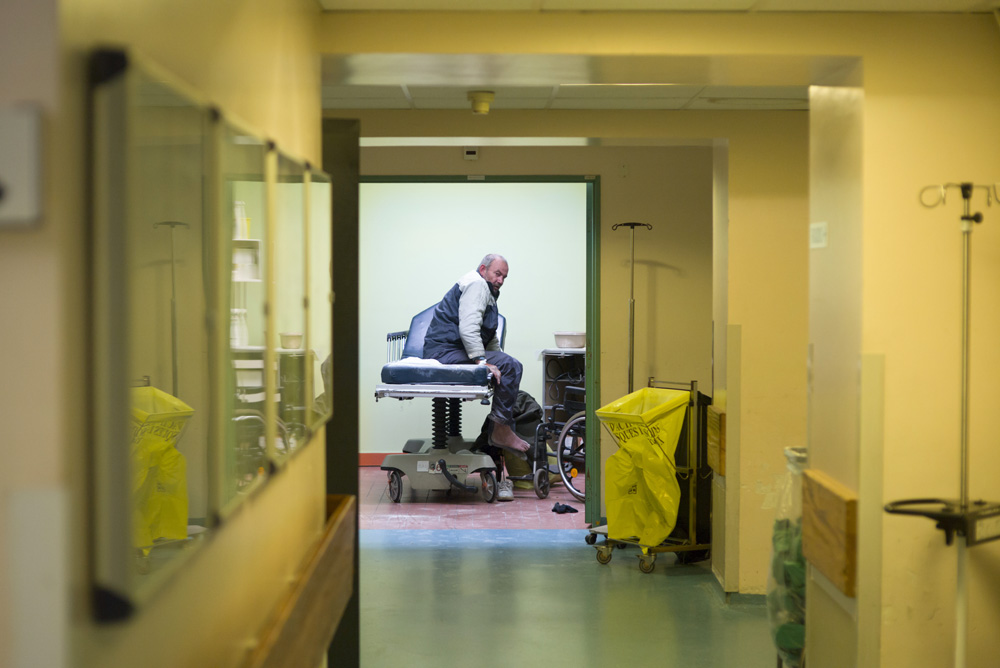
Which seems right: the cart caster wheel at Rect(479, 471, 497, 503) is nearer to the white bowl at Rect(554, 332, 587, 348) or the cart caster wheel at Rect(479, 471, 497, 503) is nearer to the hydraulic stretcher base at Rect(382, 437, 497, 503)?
the hydraulic stretcher base at Rect(382, 437, 497, 503)

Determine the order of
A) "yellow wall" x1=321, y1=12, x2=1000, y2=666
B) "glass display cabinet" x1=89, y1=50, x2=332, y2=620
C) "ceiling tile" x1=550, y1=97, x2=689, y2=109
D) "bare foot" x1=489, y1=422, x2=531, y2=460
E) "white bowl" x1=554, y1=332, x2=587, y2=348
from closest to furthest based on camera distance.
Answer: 1. "glass display cabinet" x1=89, y1=50, x2=332, y2=620
2. "yellow wall" x1=321, y1=12, x2=1000, y2=666
3. "ceiling tile" x1=550, y1=97, x2=689, y2=109
4. "bare foot" x1=489, y1=422, x2=531, y2=460
5. "white bowl" x1=554, y1=332, x2=587, y2=348

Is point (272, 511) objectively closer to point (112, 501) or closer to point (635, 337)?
point (112, 501)

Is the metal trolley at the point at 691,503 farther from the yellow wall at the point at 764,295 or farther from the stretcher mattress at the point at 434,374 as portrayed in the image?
the stretcher mattress at the point at 434,374

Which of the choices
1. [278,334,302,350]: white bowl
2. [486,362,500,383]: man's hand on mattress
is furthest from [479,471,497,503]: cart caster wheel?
[278,334,302,350]: white bowl

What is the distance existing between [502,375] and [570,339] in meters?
1.03

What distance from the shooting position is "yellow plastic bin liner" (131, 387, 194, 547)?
1398 mm

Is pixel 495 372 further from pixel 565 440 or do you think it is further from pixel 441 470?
pixel 565 440

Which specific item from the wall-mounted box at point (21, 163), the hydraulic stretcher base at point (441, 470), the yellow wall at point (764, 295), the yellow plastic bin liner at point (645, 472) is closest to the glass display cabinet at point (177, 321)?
the wall-mounted box at point (21, 163)

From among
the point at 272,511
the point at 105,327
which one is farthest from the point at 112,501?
the point at 272,511

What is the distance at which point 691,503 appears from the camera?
18.6 feet

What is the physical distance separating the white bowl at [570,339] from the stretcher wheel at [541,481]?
1.21 metres

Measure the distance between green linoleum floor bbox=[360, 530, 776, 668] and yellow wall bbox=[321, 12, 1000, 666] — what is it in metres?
1.24

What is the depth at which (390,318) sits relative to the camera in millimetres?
8992


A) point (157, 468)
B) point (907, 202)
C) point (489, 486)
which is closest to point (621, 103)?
point (907, 202)
